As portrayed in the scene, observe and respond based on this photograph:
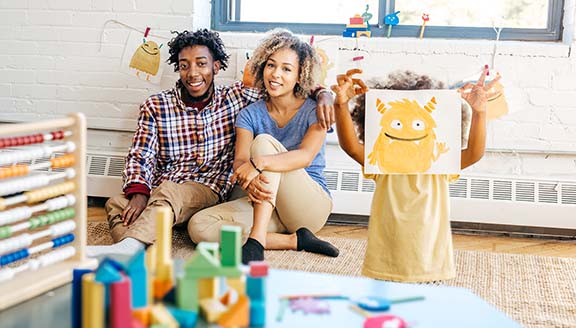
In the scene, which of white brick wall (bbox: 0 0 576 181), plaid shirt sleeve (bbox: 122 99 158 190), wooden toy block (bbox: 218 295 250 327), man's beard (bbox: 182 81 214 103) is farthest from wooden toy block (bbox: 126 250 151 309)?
white brick wall (bbox: 0 0 576 181)

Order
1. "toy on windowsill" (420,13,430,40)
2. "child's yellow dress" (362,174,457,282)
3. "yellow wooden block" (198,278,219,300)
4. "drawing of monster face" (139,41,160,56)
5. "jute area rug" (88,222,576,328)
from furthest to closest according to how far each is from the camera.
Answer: "drawing of monster face" (139,41,160,56) → "toy on windowsill" (420,13,430,40) → "jute area rug" (88,222,576,328) → "child's yellow dress" (362,174,457,282) → "yellow wooden block" (198,278,219,300)

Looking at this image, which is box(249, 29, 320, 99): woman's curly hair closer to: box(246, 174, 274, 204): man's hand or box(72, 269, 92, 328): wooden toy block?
box(246, 174, 274, 204): man's hand

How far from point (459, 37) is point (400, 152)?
127 centimetres

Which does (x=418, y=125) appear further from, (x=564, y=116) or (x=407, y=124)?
(x=564, y=116)

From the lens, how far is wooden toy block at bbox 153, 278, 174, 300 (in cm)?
104

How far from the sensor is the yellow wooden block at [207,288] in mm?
1030

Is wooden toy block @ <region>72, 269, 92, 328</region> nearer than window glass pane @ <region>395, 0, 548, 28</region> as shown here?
Yes

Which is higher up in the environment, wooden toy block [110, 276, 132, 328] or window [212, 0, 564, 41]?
window [212, 0, 564, 41]

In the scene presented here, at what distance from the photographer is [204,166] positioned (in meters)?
2.72

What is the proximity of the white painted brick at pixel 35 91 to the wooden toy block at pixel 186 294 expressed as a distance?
230 cm

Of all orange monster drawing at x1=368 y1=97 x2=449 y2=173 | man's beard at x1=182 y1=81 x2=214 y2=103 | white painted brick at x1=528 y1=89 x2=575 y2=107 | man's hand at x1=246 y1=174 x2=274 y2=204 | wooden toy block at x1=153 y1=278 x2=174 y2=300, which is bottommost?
man's hand at x1=246 y1=174 x2=274 y2=204

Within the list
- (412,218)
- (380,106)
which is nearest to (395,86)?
(380,106)

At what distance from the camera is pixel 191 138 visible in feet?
8.90

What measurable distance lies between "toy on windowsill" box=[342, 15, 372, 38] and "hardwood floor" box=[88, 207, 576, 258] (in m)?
0.72
